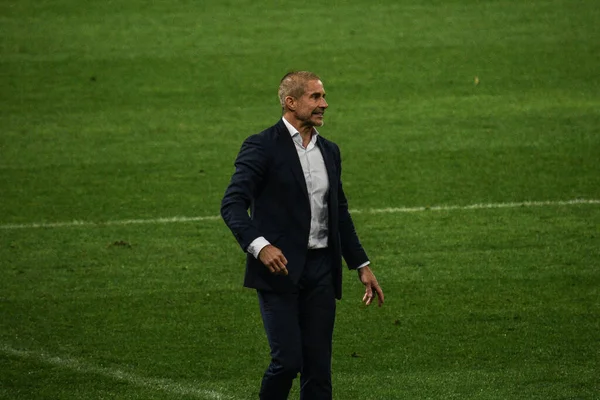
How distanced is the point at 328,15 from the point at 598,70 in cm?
372

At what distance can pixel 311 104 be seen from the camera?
6.93 meters

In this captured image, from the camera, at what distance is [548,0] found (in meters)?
18.3

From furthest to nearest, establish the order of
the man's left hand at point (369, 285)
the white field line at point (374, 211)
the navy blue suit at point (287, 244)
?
the white field line at point (374, 211) < the man's left hand at point (369, 285) < the navy blue suit at point (287, 244)

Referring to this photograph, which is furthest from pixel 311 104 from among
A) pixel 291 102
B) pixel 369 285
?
pixel 369 285

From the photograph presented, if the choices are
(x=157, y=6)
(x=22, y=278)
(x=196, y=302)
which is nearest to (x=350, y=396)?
(x=196, y=302)

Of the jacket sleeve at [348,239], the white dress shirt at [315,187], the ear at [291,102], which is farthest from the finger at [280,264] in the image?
the ear at [291,102]

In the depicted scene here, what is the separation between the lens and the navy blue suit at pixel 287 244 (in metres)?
6.82

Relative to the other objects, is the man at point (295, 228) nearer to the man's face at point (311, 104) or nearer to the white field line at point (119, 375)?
the man's face at point (311, 104)

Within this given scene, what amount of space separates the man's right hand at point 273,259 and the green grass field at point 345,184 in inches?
73.0

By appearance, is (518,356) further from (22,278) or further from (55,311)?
(22,278)

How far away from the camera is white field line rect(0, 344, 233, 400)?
27.0 feet

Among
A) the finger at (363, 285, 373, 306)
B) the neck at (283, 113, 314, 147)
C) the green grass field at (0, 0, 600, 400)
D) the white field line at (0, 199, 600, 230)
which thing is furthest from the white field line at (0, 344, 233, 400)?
the white field line at (0, 199, 600, 230)

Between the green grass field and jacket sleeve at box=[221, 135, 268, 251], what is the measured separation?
6.03 feet

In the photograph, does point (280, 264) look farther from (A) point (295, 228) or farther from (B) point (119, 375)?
(B) point (119, 375)
